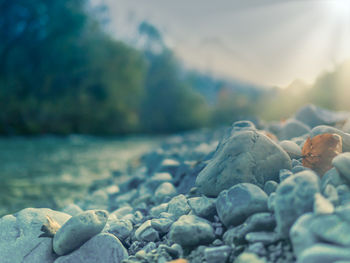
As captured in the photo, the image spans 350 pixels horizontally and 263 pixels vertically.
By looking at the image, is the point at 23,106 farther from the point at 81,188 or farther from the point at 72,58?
the point at 81,188

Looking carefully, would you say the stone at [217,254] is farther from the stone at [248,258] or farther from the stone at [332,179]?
the stone at [332,179]

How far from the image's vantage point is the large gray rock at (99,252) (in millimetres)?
1831

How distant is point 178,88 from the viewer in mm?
30516

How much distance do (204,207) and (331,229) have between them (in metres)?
0.78

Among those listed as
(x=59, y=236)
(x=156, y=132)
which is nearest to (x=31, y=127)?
(x=156, y=132)

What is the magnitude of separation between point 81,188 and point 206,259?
14.1 ft

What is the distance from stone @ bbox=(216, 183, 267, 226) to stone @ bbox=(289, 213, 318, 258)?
0.31 meters

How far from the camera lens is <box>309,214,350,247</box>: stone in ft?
4.28

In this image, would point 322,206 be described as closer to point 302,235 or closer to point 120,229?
point 302,235

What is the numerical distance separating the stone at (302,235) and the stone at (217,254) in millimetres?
336

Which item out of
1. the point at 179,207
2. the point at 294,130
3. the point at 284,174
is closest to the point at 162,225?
the point at 179,207

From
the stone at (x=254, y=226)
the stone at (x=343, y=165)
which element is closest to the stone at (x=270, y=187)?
the stone at (x=254, y=226)

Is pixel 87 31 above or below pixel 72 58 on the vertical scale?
above

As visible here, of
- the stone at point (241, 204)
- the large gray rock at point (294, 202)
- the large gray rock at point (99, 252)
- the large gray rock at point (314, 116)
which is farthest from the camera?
the large gray rock at point (314, 116)
